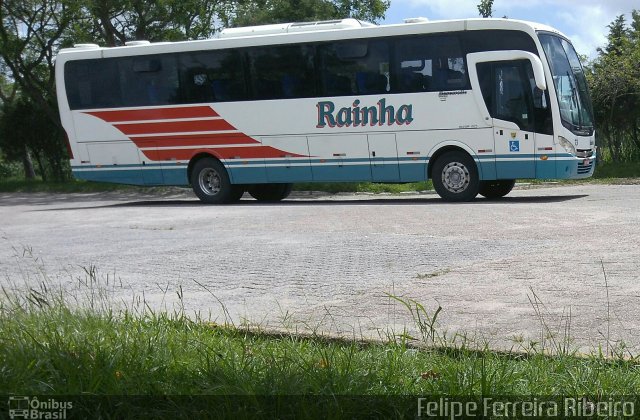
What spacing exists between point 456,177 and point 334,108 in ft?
9.95

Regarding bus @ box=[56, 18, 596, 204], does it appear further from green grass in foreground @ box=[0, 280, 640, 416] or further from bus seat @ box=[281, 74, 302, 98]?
green grass in foreground @ box=[0, 280, 640, 416]

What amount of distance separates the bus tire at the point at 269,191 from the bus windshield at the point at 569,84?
7.03 metres

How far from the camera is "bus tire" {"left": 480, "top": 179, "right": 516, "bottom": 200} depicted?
20.4 m

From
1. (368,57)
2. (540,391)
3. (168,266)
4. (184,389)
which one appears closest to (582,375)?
(540,391)

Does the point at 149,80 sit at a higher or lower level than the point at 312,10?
lower

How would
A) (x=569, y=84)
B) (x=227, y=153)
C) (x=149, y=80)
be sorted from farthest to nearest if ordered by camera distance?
(x=149, y=80), (x=227, y=153), (x=569, y=84)

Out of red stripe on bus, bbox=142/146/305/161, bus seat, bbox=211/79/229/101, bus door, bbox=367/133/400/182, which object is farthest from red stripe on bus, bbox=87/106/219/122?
bus door, bbox=367/133/400/182

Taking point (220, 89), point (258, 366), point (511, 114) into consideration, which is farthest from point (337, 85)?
point (258, 366)

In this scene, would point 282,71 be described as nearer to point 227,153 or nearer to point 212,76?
point 212,76

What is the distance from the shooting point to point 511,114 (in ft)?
62.4

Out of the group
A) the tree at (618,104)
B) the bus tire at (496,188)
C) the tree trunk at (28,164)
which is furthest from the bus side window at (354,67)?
the tree trunk at (28,164)

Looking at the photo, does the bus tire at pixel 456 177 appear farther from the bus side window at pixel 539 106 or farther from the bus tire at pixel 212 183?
the bus tire at pixel 212 183

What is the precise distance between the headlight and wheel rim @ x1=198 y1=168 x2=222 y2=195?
24.9 ft

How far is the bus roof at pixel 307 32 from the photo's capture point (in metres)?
19.3
